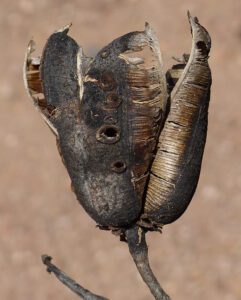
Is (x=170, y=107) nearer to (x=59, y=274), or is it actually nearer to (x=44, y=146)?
(x=59, y=274)

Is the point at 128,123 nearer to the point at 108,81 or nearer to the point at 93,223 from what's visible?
the point at 108,81

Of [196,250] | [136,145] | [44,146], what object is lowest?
[196,250]

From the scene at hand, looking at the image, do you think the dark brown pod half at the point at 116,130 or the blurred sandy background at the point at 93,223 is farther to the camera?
the blurred sandy background at the point at 93,223

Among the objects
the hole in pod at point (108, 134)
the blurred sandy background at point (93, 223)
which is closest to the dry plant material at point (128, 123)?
the hole in pod at point (108, 134)

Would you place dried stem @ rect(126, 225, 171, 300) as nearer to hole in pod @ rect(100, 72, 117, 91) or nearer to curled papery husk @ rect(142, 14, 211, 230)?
curled papery husk @ rect(142, 14, 211, 230)

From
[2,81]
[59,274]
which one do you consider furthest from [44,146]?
[59,274]

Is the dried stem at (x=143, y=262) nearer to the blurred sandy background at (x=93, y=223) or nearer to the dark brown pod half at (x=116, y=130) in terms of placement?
the dark brown pod half at (x=116, y=130)

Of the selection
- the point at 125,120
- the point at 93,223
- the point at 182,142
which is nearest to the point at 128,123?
the point at 125,120
